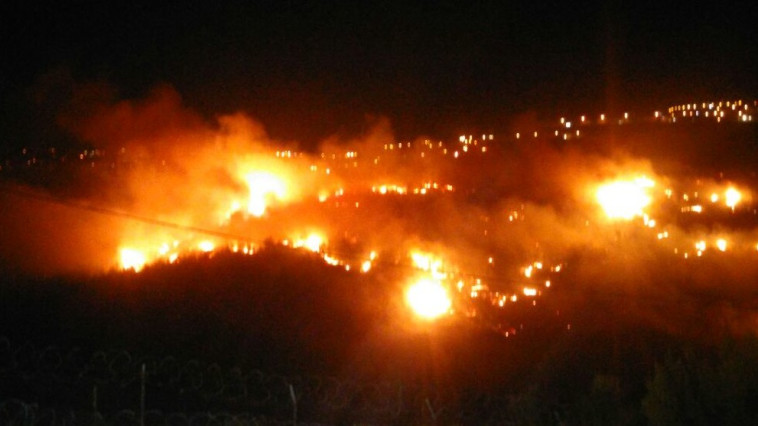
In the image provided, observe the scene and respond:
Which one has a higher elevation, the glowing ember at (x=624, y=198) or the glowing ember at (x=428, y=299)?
the glowing ember at (x=624, y=198)

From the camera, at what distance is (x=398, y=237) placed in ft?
64.7

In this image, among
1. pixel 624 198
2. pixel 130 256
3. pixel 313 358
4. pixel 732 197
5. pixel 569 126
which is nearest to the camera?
pixel 313 358

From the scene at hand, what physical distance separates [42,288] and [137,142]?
37.7ft

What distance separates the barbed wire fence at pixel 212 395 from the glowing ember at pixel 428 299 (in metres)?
3.94

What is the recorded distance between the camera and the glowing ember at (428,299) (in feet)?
50.1

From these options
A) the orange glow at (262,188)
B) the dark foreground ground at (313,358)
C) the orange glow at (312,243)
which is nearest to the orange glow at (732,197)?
the dark foreground ground at (313,358)

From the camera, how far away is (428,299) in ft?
51.7

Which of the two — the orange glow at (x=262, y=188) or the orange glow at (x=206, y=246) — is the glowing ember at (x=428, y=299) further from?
the orange glow at (x=262, y=188)

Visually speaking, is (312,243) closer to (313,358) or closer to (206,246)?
(206,246)

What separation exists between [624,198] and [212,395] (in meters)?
14.3

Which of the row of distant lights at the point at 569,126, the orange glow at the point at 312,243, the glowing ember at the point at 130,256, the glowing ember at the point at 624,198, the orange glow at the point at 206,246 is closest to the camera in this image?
the orange glow at the point at 312,243

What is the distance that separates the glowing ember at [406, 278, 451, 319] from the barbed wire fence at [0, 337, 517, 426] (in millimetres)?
3935

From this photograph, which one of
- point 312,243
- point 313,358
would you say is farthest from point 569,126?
point 313,358

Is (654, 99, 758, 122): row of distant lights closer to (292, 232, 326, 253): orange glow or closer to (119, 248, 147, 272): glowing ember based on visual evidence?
(292, 232, 326, 253): orange glow
